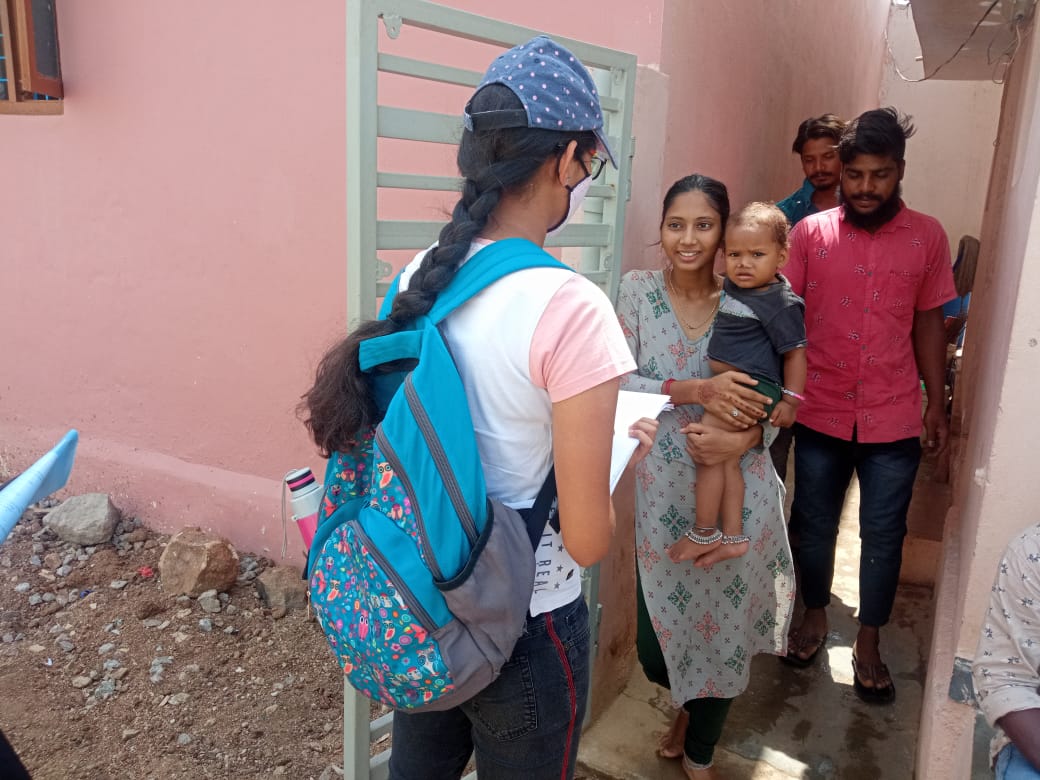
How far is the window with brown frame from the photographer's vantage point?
11.9 feet

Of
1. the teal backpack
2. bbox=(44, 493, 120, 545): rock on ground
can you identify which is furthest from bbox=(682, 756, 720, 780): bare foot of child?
bbox=(44, 493, 120, 545): rock on ground

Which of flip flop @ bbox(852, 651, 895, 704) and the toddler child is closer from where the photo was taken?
the toddler child

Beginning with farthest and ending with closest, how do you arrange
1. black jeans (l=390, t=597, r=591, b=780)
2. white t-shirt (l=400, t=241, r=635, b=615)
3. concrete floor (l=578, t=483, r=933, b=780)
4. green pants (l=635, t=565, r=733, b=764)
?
1. concrete floor (l=578, t=483, r=933, b=780)
2. green pants (l=635, t=565, r=733, b=764)
3. black jeans (l=390, t=597, r=591, b=780)
4. white t-shirt (l=400, t=241, r=635, b=615)

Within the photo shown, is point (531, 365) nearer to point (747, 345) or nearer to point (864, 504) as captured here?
point (747, 345)

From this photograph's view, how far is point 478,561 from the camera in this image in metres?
1.16

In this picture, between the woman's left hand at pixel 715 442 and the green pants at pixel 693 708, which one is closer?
the woman's left hand at pixel 715 442

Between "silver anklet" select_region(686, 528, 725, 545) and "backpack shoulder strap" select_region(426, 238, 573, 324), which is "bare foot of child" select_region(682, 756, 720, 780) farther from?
"backpack shoulder strap" select_region(426, 238, 573, 324)

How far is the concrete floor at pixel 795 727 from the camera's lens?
2.59 meters

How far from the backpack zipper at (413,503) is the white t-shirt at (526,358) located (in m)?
0.13

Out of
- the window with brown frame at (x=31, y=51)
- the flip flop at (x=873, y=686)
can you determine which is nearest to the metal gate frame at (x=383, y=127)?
the flip flop at (x=873, y=686)

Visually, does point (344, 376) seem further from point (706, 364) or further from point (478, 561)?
point (706, 364)

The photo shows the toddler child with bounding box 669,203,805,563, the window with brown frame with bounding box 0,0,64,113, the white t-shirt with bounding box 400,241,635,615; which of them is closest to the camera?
the white t-shirt with bounding box 400,241,635,615

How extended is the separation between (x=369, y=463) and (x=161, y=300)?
9.35 feet

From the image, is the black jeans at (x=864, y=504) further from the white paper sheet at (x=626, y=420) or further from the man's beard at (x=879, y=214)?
the white paper sheet at (x=626, y=420)
